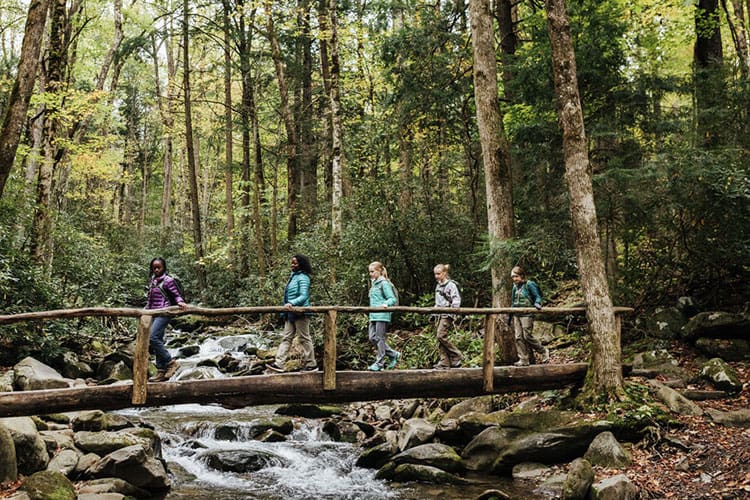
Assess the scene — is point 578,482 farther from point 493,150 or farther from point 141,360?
point 493,150

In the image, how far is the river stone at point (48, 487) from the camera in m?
6.48

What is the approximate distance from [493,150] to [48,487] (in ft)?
27.9

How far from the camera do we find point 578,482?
22.5 ft

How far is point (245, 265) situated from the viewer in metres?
23.6

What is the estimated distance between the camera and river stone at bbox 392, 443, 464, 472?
344 inches

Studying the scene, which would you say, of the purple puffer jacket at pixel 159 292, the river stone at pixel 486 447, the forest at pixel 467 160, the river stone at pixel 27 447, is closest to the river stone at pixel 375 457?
the river stone at pixel 486 447

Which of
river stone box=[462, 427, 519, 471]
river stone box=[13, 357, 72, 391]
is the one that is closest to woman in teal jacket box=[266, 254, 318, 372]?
river stone box=[462, 427, 519, 471]

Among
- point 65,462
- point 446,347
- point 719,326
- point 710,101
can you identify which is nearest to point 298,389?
point 446,347

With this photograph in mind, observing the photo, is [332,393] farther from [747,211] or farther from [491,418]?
[747,211]

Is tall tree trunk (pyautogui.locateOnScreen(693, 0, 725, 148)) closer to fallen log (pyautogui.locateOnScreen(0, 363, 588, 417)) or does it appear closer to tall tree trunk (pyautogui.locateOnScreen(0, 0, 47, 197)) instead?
fallen log (pyautogui.locateOnScreen(0, 363, 588, 417))

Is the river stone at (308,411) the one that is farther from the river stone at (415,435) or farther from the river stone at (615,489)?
the river stone at (615,489)

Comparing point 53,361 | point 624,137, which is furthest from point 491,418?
point 53,361

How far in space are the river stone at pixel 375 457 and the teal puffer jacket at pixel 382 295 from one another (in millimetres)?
2141

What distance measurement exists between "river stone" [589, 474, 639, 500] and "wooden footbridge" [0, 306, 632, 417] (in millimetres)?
2424
